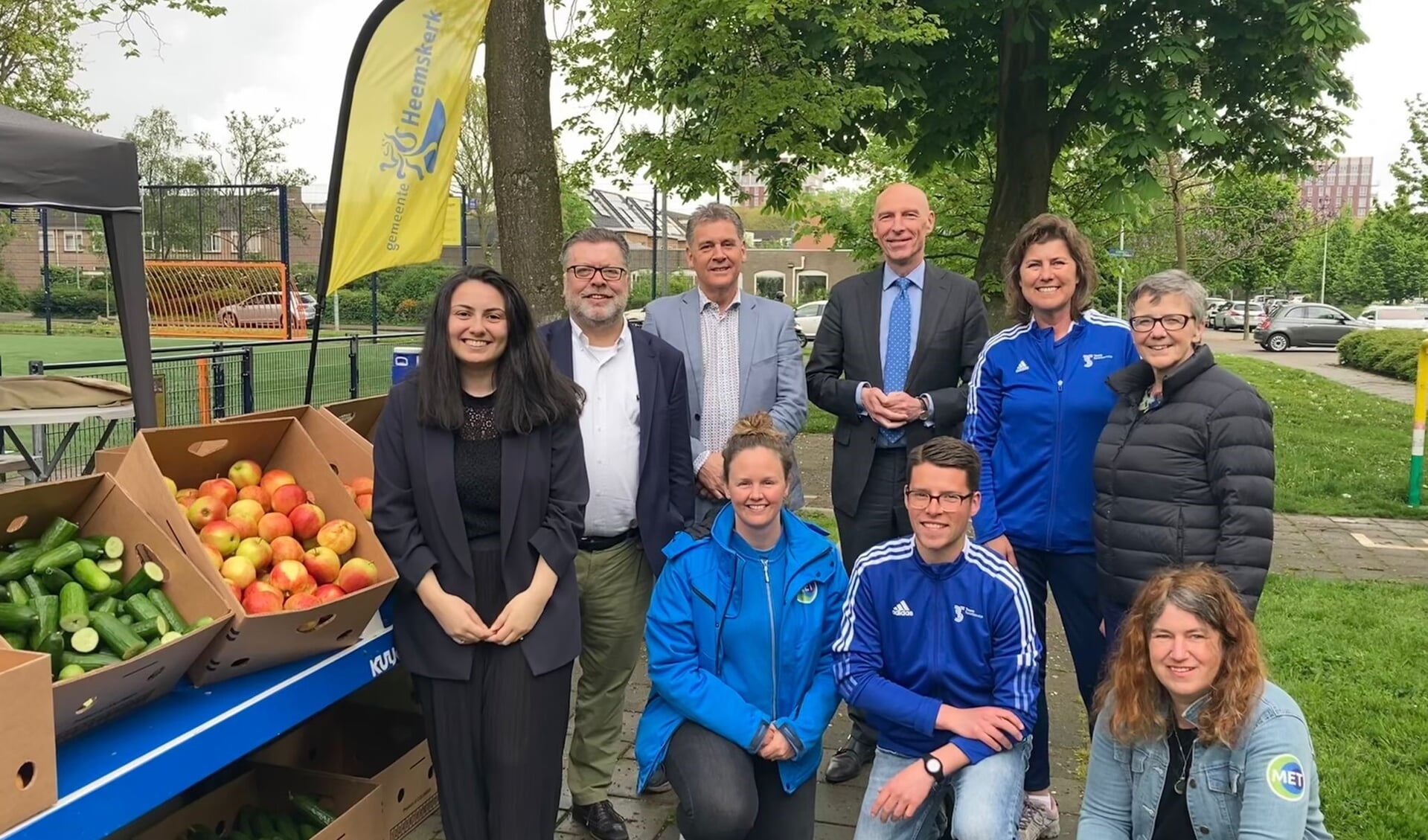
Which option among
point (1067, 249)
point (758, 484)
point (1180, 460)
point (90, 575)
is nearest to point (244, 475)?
point (90, 575)

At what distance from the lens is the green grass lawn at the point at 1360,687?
380cm

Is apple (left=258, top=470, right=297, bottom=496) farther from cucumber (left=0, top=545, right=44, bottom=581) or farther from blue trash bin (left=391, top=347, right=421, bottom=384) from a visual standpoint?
blue trash bin (left=391, top=347, right=421, bottom=384)

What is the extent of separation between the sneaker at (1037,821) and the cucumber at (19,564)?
10.0ft

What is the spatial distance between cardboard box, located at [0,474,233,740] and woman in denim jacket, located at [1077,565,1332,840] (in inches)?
88.7

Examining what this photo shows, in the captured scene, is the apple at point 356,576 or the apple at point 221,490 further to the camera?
the apple at point 221,490

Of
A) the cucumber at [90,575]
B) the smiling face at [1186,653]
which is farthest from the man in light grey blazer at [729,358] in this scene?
the cucumber at [90,575]

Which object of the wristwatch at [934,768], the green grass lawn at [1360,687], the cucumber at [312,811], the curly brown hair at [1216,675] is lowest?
the green grass lawn at [1360,687]

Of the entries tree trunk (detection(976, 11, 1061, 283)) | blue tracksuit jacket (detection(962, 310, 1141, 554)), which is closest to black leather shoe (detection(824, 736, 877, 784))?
blue tracksuit jacket (detection(962, 310, 1141, 554))

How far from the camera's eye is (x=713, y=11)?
8656 millimetres

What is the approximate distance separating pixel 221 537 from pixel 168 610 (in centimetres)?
38

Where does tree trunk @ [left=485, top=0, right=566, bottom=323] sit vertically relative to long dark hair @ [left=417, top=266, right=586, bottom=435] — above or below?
above

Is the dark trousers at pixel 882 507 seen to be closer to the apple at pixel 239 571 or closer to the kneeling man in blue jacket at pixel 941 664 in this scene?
the kneeling man in blue jacket at pixel 941 664

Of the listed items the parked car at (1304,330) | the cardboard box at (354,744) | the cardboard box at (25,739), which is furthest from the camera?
the parked car at (1304,330)

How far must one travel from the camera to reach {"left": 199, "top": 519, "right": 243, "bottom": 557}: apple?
2809 mm
